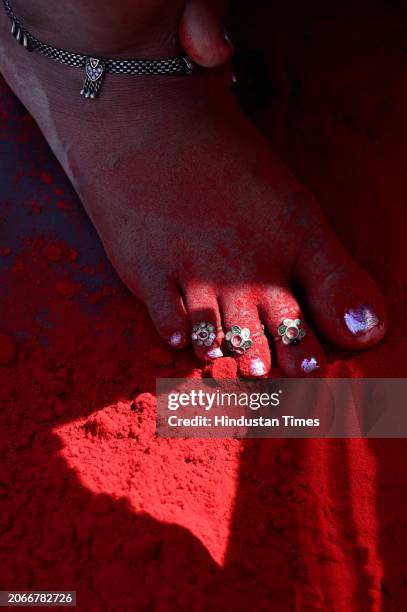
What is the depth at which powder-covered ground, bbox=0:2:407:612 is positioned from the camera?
0.99 m

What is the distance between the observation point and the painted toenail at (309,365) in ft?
4.10

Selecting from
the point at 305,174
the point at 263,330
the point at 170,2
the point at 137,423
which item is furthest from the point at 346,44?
the point at 137,423

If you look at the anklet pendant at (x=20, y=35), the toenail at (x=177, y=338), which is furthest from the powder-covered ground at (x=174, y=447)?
the anklet pendant at (x=20, y=35)

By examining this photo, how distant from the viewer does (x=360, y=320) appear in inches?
49.2

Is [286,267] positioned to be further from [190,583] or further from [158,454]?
[190,583]

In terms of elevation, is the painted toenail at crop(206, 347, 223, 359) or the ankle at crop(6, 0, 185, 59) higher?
the ankle at crop(6, 0, 185, 59)

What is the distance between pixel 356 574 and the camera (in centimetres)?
99

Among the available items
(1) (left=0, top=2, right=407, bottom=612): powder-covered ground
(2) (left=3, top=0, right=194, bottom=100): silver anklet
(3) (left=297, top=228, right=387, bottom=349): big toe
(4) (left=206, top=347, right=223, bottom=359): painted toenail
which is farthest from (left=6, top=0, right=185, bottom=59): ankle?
(4) (left=206, top=347, right=223, bottom=359): painted toenail

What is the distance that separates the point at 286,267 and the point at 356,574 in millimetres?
643

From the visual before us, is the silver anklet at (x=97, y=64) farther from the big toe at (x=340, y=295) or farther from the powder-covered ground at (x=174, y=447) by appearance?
the big toe at (x=340, y=295)

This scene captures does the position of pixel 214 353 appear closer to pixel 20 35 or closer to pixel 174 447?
pixel 174 447

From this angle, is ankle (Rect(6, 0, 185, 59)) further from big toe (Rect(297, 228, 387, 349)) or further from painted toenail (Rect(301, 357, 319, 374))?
painted toenail (Rect(301, 357, 319, 374))

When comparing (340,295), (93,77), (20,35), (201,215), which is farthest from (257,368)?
(20,35)

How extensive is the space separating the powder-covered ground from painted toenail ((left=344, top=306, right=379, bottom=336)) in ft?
0.20
